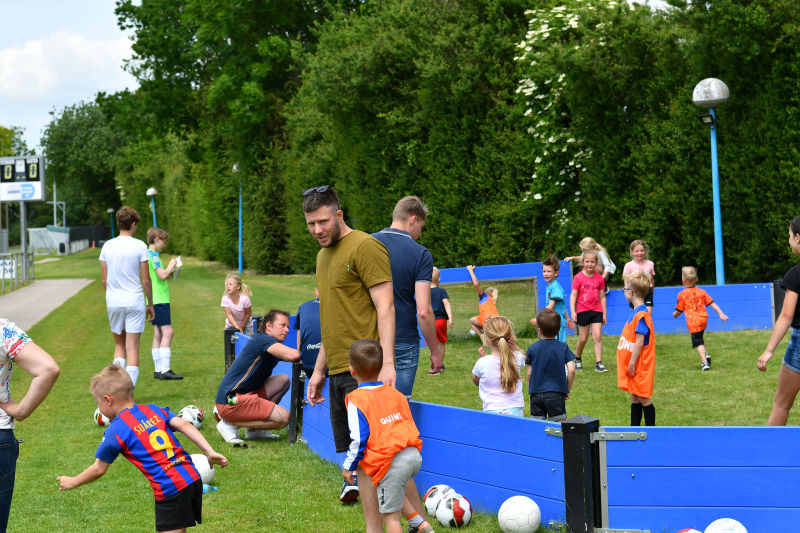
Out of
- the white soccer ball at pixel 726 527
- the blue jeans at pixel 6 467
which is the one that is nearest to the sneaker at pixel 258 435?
the blue jeans at pixel 6 467

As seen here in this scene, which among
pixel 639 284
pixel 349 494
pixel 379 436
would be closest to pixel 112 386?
pixel 379 436

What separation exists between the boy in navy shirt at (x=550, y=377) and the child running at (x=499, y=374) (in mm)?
125

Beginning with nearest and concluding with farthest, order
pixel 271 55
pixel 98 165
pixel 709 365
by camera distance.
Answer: pixel 709 365 < pixel 271 55 < pixel 98 165

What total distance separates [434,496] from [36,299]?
28.4 meters

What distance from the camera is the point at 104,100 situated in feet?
144

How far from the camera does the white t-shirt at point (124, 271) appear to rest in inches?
390

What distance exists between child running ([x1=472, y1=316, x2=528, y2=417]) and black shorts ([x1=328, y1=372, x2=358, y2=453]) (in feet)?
5.79

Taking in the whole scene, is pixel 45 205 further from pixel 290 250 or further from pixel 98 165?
pixel 290 250

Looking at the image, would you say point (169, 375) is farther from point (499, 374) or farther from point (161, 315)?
point (499, 374)

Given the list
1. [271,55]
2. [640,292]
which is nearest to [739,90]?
[640,292]

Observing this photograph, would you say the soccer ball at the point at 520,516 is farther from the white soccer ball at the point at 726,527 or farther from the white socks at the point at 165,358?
the white socks at the point at 165,358

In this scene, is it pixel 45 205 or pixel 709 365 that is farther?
pixel 45 205

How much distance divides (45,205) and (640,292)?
125 metres

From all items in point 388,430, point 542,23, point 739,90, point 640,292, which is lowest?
point 388,430
